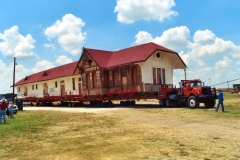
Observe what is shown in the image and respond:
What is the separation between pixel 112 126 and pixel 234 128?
5837 millimetres

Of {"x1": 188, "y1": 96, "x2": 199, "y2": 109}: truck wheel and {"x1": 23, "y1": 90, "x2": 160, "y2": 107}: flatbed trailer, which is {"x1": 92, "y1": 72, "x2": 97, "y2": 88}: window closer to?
{"x1": 23, "y1": 90, "x2": 160, "y2": 107}: flatbed trailer

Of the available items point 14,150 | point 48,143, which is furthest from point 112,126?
point 14,150

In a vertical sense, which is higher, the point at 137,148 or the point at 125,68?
the point at 125,68

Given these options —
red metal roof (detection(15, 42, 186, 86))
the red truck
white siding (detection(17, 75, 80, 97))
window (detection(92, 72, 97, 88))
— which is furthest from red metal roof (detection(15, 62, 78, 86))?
the red truck

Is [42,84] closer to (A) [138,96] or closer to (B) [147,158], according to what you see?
(A) [138,96]

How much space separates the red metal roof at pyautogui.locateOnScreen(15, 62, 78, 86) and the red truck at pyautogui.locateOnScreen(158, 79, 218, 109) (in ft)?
53.7

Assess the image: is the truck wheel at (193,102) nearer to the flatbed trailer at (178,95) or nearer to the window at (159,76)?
the flatbed trailer at (178,95)

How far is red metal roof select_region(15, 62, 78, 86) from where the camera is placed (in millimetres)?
36684

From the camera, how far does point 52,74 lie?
40.7m

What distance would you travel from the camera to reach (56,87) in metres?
39.7

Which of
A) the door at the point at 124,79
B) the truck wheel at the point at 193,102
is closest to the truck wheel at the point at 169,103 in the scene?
the truck wheel at the point at 193,102

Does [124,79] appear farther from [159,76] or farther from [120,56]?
[159,76]

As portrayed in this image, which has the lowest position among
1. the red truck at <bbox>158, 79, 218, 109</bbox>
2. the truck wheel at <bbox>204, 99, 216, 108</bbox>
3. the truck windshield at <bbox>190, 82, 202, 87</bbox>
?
the truck wheel at <bbox>204, 99, 216, 108</bbox>

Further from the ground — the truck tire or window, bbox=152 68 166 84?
window, bbox=152 68 166 84
